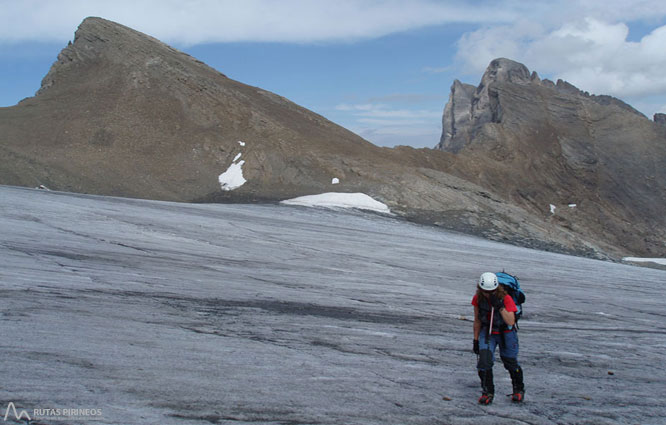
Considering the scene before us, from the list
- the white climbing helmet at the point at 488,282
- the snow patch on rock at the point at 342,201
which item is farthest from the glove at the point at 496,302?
the snow patch on rock at the point at 342,201

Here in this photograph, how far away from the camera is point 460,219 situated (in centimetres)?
3806

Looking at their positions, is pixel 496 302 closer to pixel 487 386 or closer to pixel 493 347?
pixel 493 347

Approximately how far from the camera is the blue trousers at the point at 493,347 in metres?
7.07

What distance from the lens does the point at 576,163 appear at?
71312 mm

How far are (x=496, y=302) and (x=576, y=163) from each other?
229ft

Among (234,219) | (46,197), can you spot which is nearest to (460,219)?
(234,219)

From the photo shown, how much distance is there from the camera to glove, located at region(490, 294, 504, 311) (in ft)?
22.8

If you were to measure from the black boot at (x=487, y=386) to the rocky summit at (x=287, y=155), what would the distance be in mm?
29304

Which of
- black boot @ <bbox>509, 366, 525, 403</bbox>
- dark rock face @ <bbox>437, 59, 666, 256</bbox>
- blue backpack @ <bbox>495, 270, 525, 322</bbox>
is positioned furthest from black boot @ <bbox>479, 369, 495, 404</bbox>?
dark rock face @ <bbox>437, 59, 666, 256</bbox>

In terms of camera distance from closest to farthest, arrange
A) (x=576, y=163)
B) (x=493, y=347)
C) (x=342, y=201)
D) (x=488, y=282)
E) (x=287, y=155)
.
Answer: (x=488, y=282) < (x=493, y=347) < (x=342, y=201) < (x=287, y=155) < (x=576, y=163)

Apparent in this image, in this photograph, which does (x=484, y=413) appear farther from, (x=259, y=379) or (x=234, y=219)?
(x=234, y=219)

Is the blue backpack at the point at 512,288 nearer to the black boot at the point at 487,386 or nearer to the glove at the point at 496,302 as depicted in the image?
the glove at the point at 496,302

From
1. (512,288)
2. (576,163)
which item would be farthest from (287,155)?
(576,163)

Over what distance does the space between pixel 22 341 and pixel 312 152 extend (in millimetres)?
38948
